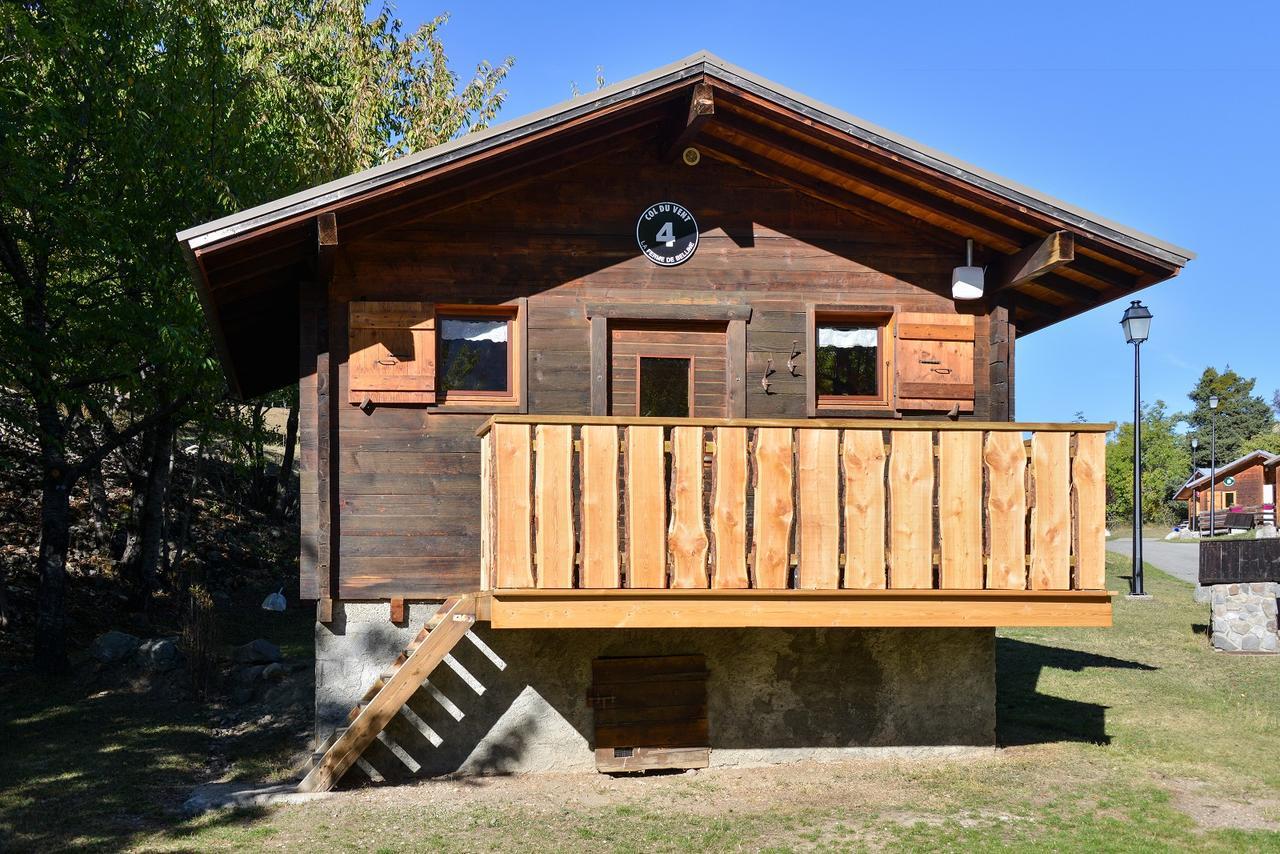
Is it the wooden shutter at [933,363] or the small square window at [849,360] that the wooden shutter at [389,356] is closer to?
the small square window at [849,360]

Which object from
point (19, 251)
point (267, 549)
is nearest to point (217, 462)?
point (267, 549)

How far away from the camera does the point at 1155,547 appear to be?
42.9m

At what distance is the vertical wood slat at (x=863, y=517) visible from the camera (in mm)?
8609

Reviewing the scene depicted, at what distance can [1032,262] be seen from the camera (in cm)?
978

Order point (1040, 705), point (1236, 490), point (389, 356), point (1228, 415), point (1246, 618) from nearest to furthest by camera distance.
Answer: point (389, 356), point (1040, 705), point (1246, 618), point (1236, 490), point (1228, 415)

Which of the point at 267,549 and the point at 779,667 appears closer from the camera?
the point at 779,667

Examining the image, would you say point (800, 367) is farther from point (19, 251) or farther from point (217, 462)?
point (217, 462)

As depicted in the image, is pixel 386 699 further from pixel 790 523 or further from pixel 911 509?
pixel 911 509

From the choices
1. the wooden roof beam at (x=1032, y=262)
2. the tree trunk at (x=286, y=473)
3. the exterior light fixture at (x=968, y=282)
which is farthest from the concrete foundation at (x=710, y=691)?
the tree trunk at (x=286, y=473)

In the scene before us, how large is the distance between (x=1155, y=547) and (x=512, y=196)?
3969 centimetres

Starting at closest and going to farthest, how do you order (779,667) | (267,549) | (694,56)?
(694,56) < (779,667) < (267,549)

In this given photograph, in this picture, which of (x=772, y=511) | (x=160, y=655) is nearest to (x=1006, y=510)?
(x=772, y=511)

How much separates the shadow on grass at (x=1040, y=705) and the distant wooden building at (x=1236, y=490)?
1829 inches

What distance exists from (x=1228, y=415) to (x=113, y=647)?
91.2m
